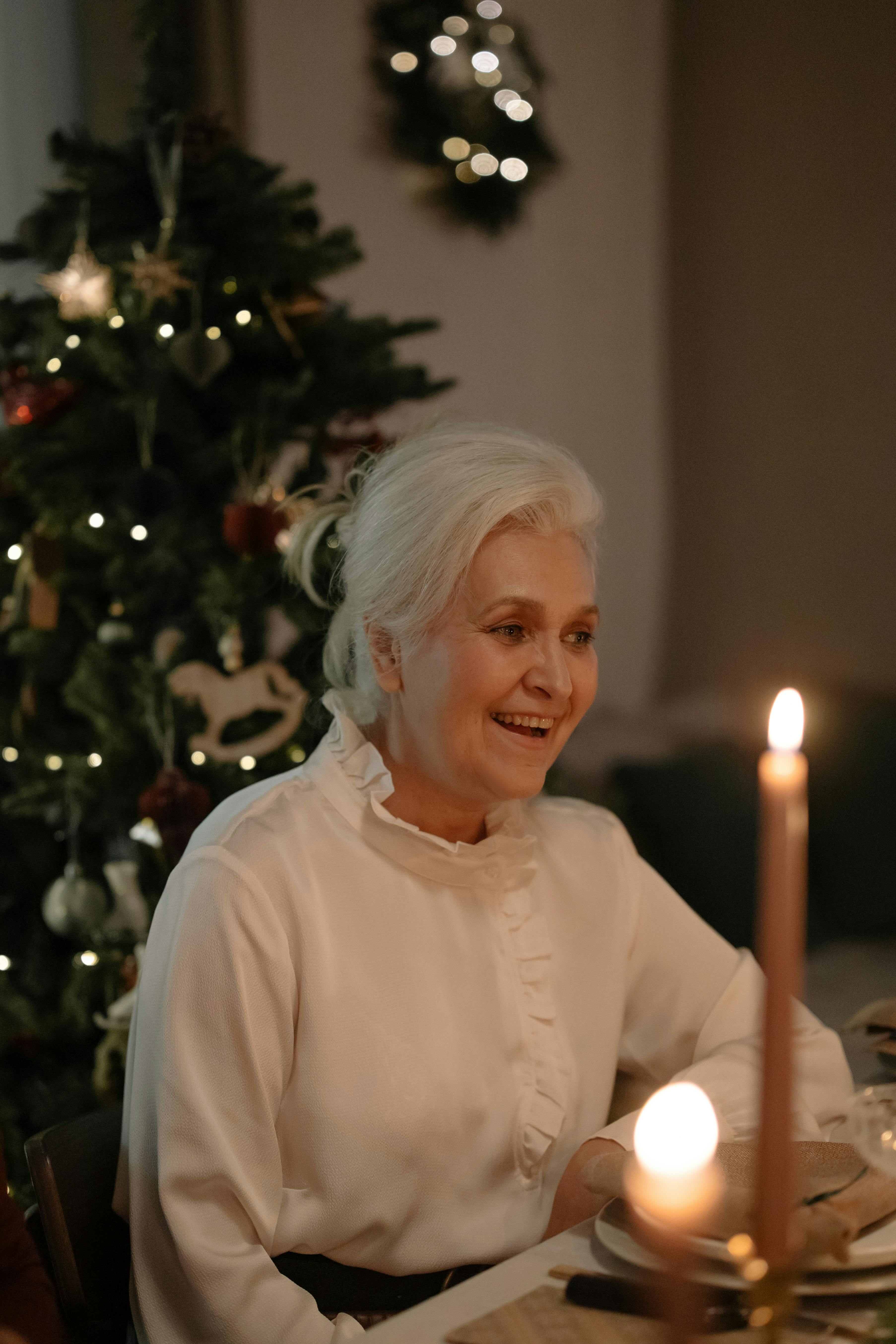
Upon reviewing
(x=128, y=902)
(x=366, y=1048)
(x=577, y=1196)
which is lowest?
(x=128, y=902)

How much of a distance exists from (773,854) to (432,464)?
98cm

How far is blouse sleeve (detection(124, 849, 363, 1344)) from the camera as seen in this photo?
3.71ft

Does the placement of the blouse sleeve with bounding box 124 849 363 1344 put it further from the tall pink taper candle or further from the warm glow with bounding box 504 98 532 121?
the warm glow with bounding box 504 98 532 121

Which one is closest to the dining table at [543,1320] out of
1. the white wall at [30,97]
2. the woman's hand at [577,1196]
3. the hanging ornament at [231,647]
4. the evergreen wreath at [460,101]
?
the woman's hand at [577,1196]

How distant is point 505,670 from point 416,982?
14.5 inches

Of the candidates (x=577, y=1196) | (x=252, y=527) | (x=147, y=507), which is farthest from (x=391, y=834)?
(x=147, y=507)

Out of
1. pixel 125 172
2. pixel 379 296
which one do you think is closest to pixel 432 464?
pixel 125 172

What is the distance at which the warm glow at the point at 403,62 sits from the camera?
3619 millimetres

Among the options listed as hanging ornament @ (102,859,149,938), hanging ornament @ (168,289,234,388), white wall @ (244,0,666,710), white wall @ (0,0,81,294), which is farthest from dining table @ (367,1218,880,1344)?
white wall @ (244,0,666,710)

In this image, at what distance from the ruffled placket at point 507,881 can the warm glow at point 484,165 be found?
284cm

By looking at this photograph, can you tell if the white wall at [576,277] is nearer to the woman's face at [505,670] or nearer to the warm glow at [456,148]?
the warm glow at [456,148]

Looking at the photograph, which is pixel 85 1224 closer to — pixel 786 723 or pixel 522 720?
pixel 522 720

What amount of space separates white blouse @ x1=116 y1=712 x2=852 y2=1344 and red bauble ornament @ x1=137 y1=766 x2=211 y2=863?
69 centimetres

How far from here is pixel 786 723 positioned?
563 millimetres
